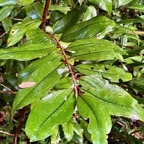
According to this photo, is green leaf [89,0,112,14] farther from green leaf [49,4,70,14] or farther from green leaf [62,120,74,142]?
green leaf [62,120,74,142]

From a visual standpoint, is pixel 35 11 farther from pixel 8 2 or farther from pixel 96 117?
pixel 96 117

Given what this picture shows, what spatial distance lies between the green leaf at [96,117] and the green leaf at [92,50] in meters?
Answer: 0.17

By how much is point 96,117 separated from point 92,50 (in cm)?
23

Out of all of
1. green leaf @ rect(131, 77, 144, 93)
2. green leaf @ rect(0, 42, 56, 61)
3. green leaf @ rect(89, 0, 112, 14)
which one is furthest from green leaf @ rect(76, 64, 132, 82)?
green leaf @ rect(131, 77, 144, 93)

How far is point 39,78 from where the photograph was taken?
723 mm

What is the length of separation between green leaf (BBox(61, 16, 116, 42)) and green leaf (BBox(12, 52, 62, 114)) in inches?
6.7

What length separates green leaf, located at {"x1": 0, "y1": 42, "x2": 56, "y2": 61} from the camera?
757 millimetres

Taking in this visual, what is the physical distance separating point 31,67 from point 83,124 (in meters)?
0.46

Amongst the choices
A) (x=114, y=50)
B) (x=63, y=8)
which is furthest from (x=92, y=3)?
(x=114, y=50)

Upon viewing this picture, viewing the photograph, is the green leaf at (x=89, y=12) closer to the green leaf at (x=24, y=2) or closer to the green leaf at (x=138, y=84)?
the green leaf at (x=24, y=2)

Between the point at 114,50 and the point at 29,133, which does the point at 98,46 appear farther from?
the point at 29,133

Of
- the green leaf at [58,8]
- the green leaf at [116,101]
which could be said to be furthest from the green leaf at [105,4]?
the green leaf at [116,101]

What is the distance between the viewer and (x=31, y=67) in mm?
773

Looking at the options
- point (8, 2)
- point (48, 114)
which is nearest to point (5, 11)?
point (8, 2)
